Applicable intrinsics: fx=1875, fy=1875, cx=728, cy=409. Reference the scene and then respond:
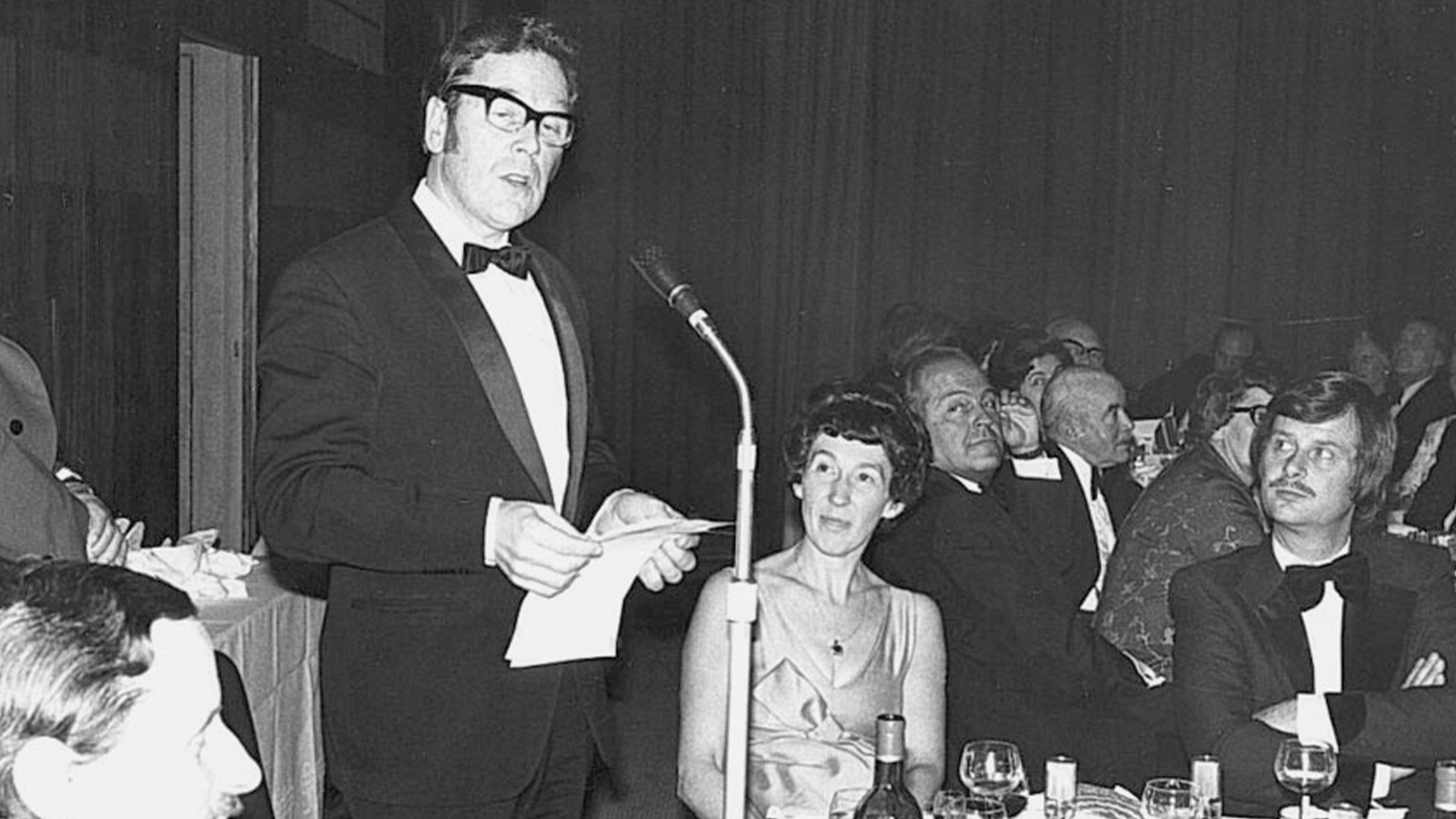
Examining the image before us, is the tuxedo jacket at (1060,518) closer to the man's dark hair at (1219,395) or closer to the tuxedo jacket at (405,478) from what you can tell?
the man's dark hair at (1219,395)

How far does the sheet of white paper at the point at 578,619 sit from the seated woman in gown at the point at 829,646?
1.81 ft

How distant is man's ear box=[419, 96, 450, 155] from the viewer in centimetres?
246

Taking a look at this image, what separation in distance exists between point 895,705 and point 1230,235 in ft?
26.3

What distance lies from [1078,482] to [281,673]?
2.13 meters

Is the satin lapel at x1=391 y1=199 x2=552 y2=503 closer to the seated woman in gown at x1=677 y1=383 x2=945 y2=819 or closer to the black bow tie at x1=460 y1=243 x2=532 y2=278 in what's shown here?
the black bow tie at x1=460 y1=243 x2=532 y2=278

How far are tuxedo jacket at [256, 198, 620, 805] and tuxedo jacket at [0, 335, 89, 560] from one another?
801 mm

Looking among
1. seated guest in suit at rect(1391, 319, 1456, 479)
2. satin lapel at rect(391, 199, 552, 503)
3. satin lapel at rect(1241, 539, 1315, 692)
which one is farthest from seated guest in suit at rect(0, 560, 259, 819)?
seated guest in suit at rect(1391, 319, 1456, 479)

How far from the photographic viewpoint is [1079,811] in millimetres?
2588

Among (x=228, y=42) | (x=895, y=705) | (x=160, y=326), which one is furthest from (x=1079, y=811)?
(x=228, y=42)

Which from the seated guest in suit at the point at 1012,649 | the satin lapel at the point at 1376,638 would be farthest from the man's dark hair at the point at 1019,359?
the satin lapel at the point at 1376,638

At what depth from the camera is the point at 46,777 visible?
146cm

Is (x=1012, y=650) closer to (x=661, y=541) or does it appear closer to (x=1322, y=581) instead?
(x=1322, y=581)

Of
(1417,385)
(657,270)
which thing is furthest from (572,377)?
(1417,385)

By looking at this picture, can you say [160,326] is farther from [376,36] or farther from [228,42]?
[376,36]
